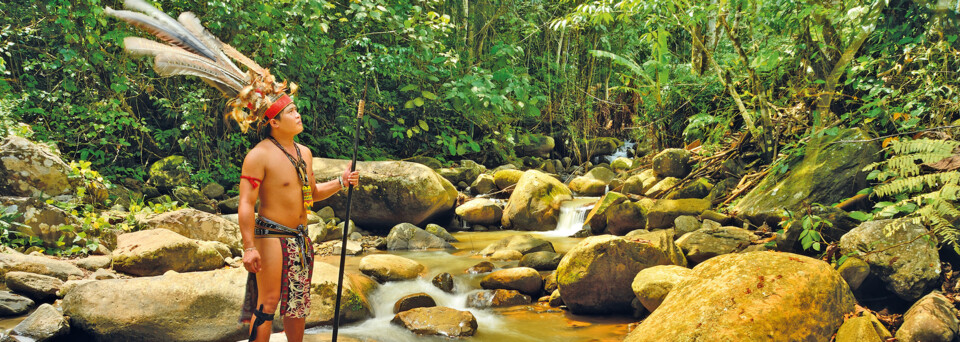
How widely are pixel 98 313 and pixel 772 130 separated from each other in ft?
24.3

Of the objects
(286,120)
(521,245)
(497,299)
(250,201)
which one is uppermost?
(286,120)

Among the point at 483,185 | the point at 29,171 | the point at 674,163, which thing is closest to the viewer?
the point at 29,171

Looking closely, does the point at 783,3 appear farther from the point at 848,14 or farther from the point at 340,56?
the point at 340,56

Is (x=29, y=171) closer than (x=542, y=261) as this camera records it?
Yes

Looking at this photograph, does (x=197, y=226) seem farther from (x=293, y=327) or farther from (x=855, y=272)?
(x=855, y=272)

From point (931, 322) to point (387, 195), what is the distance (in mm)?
6886

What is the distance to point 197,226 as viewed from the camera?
6.54 meters

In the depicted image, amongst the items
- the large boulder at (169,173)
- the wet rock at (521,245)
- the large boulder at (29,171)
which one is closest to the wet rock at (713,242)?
the wet rock at (521,245)

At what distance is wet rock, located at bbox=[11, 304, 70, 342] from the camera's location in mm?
3689

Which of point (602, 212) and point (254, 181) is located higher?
point (254, 181)

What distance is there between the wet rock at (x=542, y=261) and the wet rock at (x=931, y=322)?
3.26 m

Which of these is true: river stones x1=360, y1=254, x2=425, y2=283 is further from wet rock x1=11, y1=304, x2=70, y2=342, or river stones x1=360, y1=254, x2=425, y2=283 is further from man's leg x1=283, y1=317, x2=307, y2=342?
man's leg x1=283, y1=317, x2=307, y2=342

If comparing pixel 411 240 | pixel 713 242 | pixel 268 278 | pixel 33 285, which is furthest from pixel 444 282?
pixel 33 285

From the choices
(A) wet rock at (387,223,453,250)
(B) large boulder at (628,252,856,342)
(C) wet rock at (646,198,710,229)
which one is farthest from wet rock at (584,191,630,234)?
(B) large boulder at (628,252,856,342)
